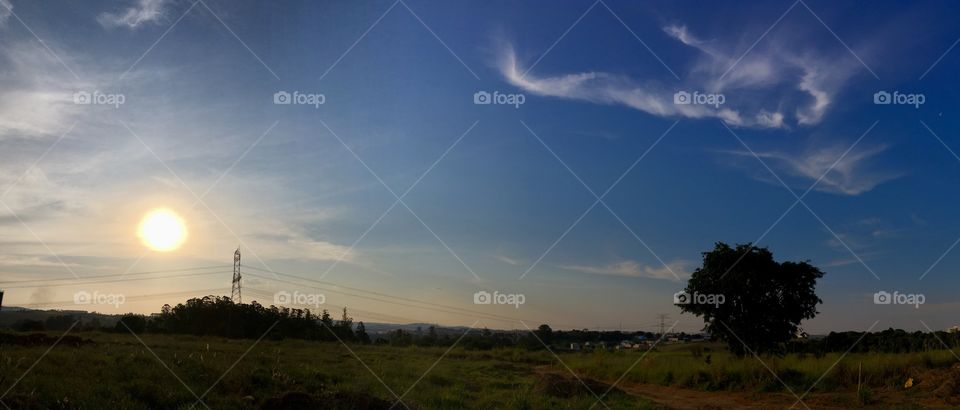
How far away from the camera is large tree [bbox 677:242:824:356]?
2744 cm

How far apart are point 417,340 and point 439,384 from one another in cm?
4654

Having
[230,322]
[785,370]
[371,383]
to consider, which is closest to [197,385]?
[371,383]

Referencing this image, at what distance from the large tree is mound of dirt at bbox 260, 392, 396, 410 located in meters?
19.6

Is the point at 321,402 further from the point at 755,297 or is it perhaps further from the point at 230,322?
the point at 230,322

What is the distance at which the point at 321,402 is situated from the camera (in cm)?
1231

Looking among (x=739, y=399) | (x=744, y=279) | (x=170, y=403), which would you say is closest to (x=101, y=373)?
(x=170, y=403)

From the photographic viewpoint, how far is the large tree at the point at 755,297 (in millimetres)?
27438

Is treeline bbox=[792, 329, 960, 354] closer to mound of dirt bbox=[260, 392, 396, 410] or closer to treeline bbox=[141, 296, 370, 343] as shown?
mound of dirt bbox=[260, 392, 396, 410]

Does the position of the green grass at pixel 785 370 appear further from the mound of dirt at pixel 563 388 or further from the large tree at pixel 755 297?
the mound of dirt at pixel 563 388

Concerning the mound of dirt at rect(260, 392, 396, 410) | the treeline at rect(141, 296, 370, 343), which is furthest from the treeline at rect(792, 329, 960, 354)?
the treeline at rect(141, 296, 370, 343)

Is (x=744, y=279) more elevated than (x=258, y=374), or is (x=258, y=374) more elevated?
(x=744, y=279)

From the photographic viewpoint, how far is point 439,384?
2025cm

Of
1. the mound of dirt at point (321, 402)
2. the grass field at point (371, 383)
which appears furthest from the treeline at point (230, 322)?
the mound of dirt at point (321, 402)

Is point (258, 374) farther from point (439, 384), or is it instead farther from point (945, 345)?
point (945, 345)
